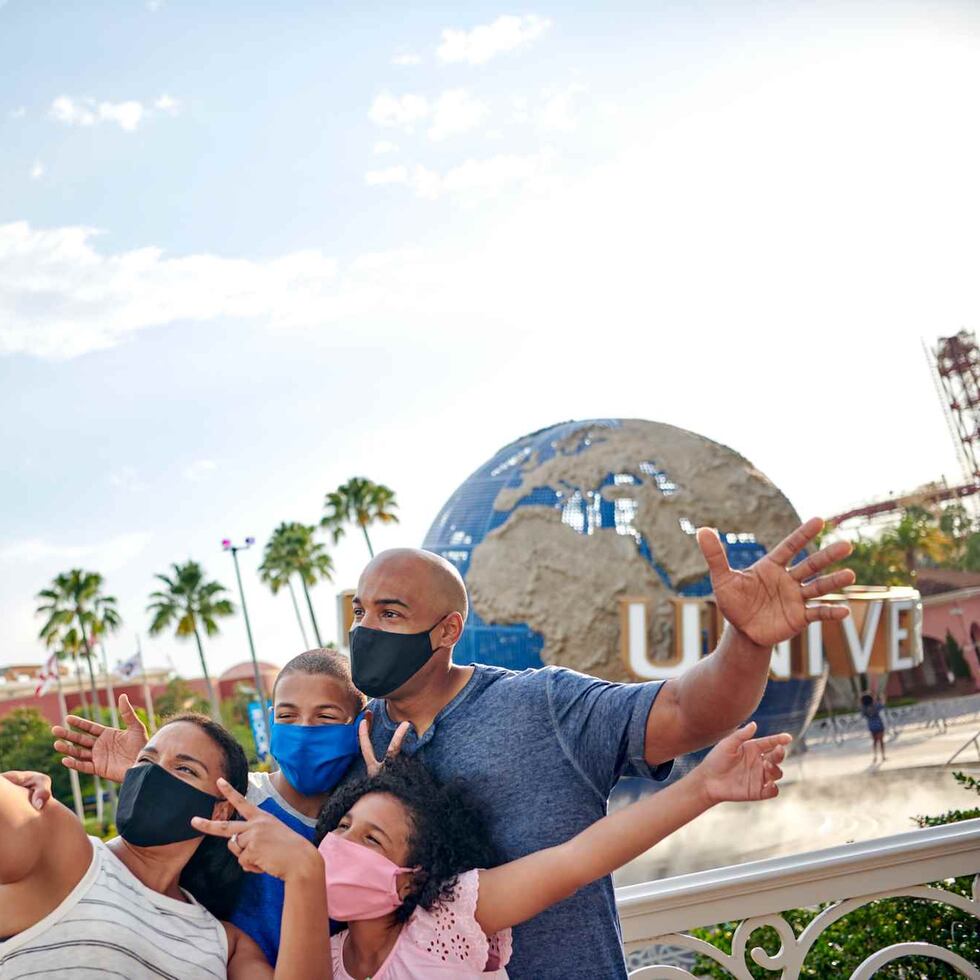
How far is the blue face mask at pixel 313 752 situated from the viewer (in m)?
2.35

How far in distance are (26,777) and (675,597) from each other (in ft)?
33.4

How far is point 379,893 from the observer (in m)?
2.03

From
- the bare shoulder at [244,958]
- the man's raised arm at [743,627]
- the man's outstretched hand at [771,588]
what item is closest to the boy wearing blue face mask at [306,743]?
the bare shoulder at [244,958]

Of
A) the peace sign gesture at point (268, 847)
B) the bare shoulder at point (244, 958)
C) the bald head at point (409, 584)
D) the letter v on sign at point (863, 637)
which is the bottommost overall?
the letter v on sign at point (863, 637)

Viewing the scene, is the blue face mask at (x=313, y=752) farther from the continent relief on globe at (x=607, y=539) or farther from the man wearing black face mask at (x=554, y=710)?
the continent relief on globe at (x=607, y=539)

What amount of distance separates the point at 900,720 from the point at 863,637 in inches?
581

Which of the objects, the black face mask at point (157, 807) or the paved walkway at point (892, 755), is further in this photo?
the paved walkway at point (892, 755)

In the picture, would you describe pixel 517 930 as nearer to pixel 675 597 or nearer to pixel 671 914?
pixel 671 914

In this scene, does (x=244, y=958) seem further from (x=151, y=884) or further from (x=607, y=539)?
(x=607, y=539)

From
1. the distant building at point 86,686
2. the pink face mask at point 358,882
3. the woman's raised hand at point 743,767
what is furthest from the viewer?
the distant building at point 86,686

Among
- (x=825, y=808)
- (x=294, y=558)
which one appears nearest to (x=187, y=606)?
(x=294, y=558)

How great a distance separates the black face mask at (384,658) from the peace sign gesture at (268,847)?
51 cm

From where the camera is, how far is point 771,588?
2.09 m

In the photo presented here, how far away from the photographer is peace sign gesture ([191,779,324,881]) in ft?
6.12
